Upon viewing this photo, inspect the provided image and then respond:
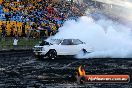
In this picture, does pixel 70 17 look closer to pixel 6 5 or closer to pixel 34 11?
pixel 34 11

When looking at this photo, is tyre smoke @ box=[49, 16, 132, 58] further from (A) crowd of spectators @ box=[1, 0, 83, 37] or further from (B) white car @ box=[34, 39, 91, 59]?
(A) crowd of spectators @ box=[1, 0, 83, 37]

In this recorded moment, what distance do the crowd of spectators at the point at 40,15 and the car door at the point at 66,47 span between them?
8.38 meters

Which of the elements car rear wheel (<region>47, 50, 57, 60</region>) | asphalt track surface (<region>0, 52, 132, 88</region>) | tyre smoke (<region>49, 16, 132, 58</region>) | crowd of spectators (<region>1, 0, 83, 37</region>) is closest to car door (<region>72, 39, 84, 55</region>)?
tyre smoke (<region>49, 16, 132, 58</region>)

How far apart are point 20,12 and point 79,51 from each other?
1315 cm

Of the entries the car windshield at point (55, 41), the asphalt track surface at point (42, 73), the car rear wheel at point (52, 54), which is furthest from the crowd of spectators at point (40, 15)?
the asphalt track surface at point (42, 73)

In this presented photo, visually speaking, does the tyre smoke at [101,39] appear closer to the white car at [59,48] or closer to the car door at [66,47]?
the white car at [59,48]

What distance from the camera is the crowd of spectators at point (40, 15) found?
3665cm

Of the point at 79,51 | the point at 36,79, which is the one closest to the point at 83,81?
the point at 36,79

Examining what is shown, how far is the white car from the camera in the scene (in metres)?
26.8

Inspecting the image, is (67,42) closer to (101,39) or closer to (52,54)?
(52,54)

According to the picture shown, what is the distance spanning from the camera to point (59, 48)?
27172 mm

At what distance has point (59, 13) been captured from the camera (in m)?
44.6

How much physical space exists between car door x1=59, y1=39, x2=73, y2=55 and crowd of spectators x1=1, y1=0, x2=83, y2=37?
8.38 meters

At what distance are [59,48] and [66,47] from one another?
648mm
